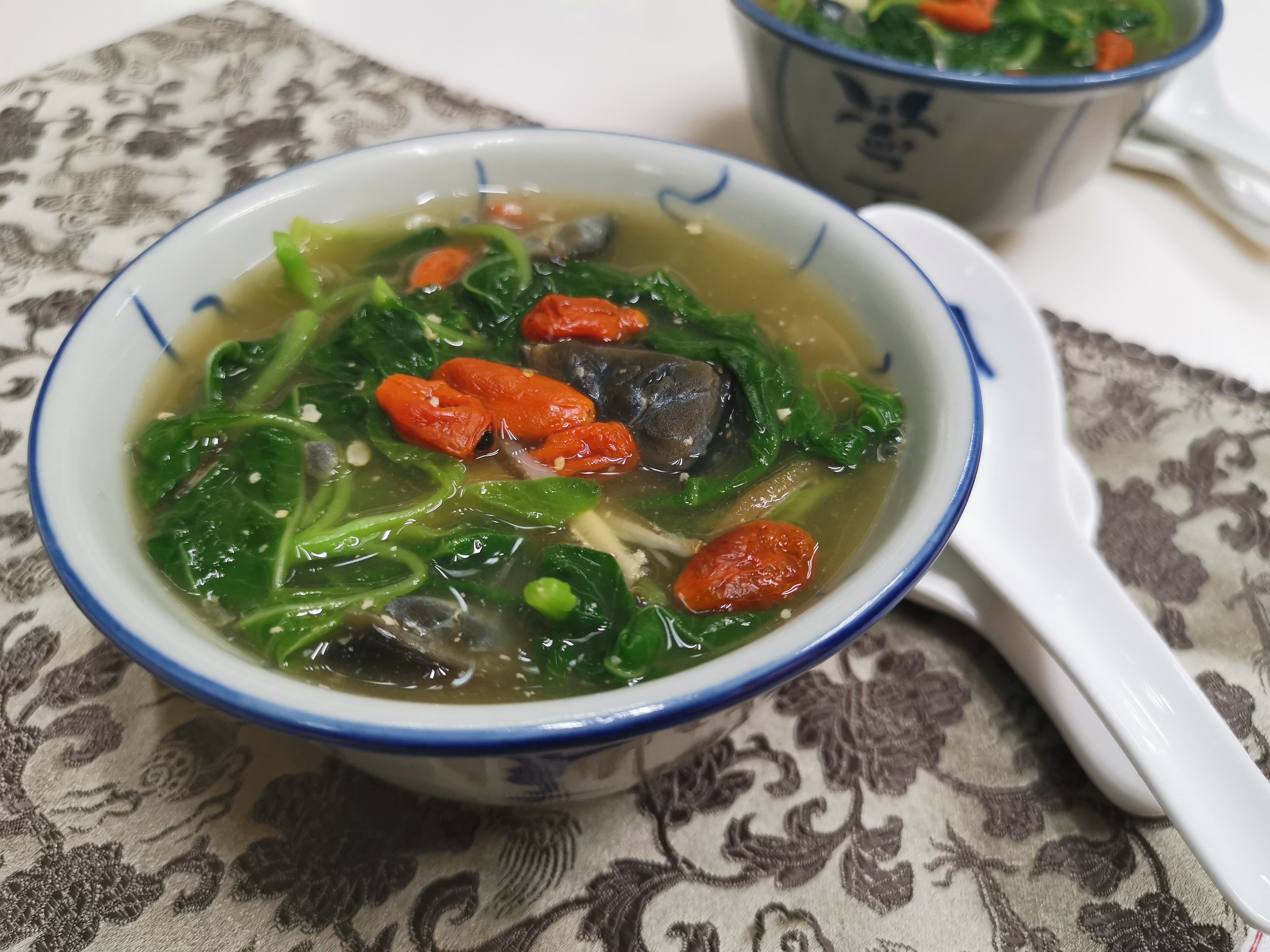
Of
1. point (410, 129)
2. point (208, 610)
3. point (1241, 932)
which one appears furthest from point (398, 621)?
point (410, 129)

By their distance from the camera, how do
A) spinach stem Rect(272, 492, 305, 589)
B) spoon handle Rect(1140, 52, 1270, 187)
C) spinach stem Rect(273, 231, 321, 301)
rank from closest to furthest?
1. spinach stem Rect(272, 492, 305, 589)
2. spinach stem Rect(273, 231, 321, 301)
3. spoon handle Rect(1140, 52, 1270, 187)

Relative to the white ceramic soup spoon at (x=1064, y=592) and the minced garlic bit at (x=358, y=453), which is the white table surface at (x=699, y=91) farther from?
the minced garlic bit at (x=358, y=453)

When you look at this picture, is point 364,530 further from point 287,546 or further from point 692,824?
point 692,824

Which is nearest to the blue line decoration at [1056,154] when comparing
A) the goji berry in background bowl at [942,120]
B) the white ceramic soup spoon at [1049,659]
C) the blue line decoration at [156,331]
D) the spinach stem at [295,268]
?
the goji berry in background bowl at [942,120]

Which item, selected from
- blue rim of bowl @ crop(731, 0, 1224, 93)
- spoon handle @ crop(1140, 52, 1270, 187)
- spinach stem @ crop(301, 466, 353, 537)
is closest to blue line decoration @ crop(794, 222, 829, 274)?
blue rim of bowl @ crop(731, 0, 1224, 93)

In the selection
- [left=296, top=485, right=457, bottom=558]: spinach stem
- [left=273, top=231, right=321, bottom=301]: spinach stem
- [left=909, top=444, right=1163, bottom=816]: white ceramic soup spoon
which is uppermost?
[left=273, top=231, right=321, bottom=301]: spinach stem

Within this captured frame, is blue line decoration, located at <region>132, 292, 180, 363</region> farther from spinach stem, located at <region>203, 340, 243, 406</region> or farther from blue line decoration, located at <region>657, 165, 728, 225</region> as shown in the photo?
blue line decoration, located at <region>657, 165, 728, 225</region>
